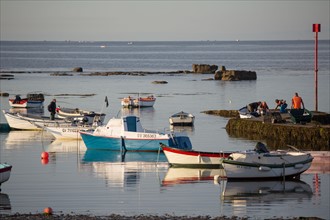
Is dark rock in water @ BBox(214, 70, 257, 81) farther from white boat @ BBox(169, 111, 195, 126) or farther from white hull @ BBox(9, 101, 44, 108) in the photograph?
white boat @ BBox(169, 111, 195, 126)

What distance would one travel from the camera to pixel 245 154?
3650cm

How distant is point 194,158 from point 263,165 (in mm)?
4204

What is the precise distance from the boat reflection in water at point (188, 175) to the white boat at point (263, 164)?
1673mm

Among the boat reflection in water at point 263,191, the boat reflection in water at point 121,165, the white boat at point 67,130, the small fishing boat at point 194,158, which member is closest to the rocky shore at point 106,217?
the boat reflection in water at point 263,191

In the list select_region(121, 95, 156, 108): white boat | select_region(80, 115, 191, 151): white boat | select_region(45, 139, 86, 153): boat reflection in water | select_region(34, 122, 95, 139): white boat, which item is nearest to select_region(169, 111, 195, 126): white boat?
select_region(34, 122, 95, 139): white boat

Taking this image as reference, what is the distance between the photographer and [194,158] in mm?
39844

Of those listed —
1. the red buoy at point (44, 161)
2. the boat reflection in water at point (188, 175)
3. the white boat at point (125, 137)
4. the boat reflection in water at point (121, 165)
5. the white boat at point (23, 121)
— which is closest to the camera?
the boat reflection in water at point (188, 175)

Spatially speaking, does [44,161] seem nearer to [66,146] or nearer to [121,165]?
[121,165]

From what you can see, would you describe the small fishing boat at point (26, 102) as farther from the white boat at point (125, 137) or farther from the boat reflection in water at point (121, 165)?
the boat reflection in water at point (121, 165)

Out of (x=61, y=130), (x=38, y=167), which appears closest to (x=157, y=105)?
(x=61, y=130)

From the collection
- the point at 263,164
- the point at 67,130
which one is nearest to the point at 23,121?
the point at 67,130

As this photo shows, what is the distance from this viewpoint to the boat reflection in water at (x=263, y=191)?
33.3 metres

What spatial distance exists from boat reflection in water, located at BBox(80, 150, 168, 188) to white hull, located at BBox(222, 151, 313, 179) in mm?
3909

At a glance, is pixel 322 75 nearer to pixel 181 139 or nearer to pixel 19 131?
pixel 19 131
